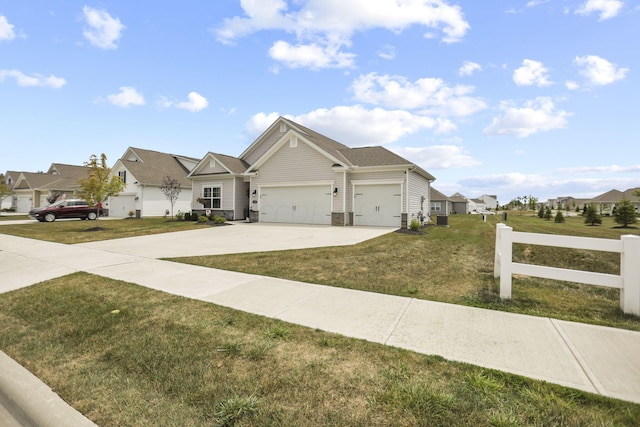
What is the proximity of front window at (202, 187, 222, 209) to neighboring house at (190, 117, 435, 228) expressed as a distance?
1.34 meters

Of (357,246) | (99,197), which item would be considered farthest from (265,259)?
(99,197)

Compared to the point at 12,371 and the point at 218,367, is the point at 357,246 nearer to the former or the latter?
the point at 218,367

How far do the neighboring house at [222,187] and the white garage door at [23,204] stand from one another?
3086 centimetres

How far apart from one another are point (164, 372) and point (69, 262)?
23.6 ft

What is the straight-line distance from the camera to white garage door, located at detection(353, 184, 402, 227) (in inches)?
698

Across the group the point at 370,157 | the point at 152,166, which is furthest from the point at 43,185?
the point at 370,157

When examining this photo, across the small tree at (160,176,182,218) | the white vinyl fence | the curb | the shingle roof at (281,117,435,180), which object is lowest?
the curb

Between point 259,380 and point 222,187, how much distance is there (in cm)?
2247

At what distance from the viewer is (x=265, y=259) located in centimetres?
A: 814

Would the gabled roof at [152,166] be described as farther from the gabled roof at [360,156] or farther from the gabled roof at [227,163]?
the gabled roof at [360,156]

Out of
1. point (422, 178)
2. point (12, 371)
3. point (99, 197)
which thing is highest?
point (422, 178)

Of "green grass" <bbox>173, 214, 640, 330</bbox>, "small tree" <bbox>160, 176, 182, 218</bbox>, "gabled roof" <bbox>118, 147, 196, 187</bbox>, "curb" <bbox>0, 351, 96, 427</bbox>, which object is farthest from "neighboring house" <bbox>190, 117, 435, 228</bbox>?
"curb" <bbox>0, 351, 96, 427</bbox>

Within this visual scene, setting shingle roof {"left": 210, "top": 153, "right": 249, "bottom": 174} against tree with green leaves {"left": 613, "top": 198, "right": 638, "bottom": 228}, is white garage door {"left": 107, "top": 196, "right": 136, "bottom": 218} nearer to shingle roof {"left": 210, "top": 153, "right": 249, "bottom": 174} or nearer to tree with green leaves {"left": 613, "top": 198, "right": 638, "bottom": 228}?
shingle roof {"left": 210, "top": 153, "right": 249, "bottom": 174}

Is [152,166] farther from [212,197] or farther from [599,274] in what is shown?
[599,274]
